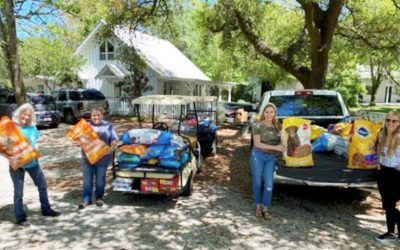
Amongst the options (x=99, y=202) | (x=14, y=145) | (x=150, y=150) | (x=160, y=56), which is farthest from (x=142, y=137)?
(x=160, y=56)

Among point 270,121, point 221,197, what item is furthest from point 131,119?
point 270,121

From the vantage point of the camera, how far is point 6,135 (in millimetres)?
5430

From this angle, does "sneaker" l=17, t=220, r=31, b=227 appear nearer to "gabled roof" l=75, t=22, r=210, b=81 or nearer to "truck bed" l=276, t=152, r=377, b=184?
"truck bed" l=276, t=152, r=377, b=184

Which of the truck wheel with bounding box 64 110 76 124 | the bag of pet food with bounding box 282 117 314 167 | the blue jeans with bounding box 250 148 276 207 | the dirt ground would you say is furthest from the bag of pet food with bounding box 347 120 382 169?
the truck wheel with bounding box 64 110 76 124

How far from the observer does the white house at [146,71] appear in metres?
25.5

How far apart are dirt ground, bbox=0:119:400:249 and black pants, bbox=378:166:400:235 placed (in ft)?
1.27

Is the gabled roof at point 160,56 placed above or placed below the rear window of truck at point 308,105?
above

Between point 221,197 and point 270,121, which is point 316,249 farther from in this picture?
point 221,197

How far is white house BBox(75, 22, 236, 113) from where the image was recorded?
25.5 m

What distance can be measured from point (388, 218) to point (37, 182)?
16.4ft

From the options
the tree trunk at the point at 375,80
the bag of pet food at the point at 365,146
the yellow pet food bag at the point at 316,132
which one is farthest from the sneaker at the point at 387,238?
the tree trunk at the point at 375,80

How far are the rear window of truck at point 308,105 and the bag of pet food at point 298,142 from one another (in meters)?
2.30

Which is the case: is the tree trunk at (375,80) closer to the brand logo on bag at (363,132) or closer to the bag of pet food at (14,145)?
the brand logo on bag at (363,132)

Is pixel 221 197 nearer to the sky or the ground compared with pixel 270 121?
nearer to the ground
